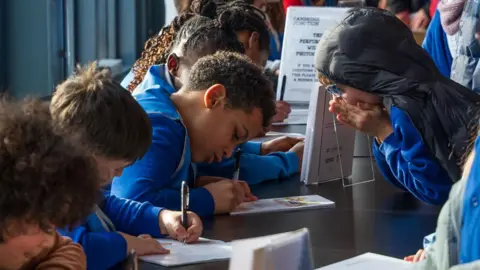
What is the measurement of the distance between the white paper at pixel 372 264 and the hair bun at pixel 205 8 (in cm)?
152

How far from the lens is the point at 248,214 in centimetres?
203

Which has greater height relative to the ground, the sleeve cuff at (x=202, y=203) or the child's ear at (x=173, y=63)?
the child's ear at (x=173, y=63)

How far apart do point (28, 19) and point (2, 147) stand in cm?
296

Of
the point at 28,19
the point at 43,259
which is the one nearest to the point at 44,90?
the point at 28,19

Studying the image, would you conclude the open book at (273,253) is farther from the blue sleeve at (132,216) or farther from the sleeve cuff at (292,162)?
the sleeve cuff at (292,162)

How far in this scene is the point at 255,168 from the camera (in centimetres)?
249

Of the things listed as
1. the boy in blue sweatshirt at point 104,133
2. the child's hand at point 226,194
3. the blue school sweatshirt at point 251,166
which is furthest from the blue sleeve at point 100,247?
the blue school sweatshirt at point 251,166

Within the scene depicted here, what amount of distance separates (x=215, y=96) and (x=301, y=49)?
181 cm

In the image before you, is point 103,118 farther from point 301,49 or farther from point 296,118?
point 301,49

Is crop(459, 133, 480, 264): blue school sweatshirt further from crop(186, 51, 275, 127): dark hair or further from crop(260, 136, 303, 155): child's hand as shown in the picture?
crop(260, 136, 303, 155): child's hand

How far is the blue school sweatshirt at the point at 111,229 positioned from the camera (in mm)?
1571

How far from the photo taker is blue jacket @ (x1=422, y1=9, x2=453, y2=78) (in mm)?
2721

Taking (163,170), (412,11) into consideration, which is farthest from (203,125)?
(412,11)

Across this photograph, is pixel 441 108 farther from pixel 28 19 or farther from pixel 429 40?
pixel 28 19
